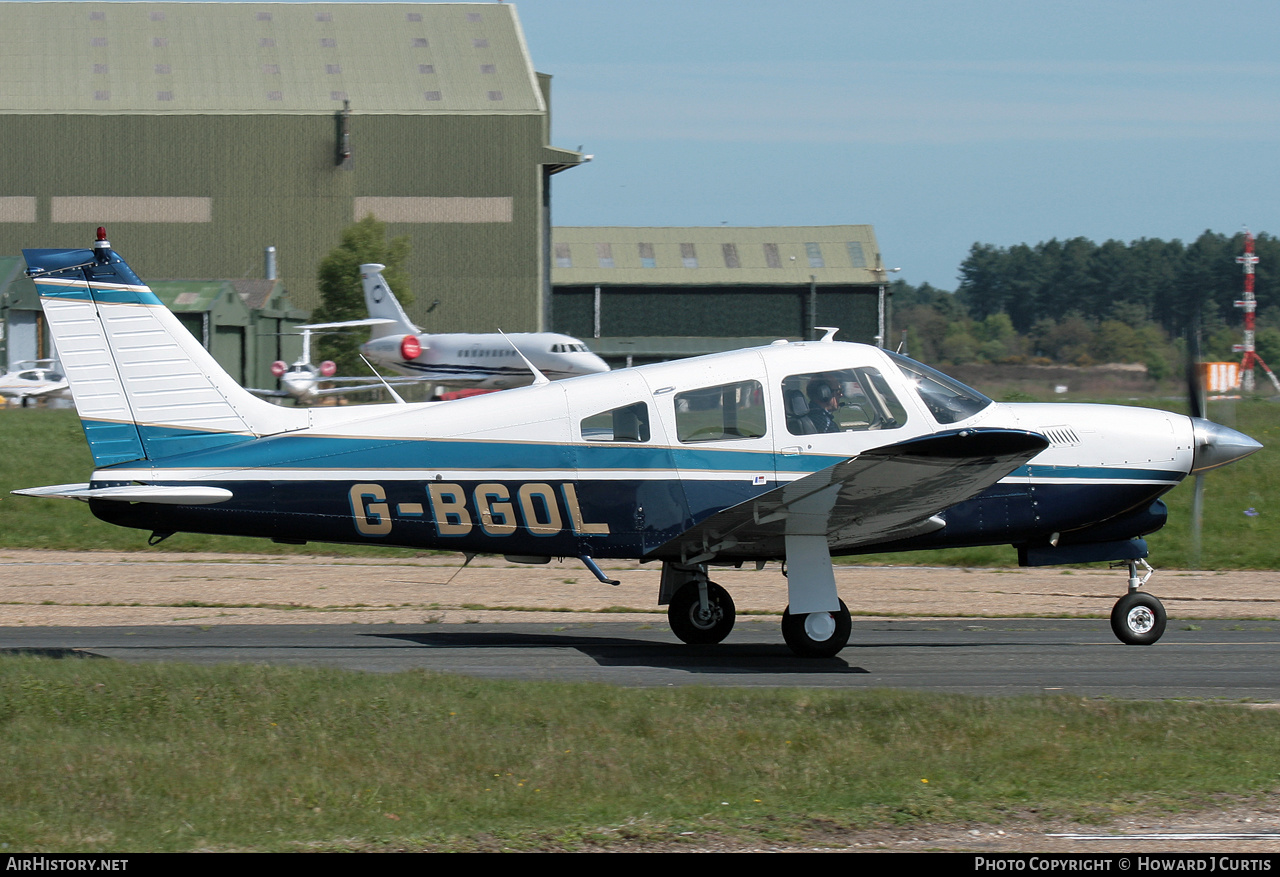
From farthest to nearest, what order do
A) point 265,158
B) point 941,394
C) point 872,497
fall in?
point 265,158, point 941,394, point 872,497

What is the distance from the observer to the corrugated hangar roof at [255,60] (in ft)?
210

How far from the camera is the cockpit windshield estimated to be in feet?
34.1

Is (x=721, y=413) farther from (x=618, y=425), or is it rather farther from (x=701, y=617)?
(x=701, y=617)

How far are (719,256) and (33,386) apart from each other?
47541 millimetres

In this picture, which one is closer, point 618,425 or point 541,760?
point 541,760

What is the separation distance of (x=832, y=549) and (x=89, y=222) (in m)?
60.3

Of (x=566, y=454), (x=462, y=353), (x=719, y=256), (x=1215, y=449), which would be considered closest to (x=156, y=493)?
(x=566, y=454)

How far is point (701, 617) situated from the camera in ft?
37.4

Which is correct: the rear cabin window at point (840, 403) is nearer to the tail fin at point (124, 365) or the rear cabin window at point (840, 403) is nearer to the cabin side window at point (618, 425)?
the cabin side window at point (618, 425)

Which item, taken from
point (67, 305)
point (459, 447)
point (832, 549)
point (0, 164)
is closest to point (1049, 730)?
point (832, 549)

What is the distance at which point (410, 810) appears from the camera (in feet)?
20.1

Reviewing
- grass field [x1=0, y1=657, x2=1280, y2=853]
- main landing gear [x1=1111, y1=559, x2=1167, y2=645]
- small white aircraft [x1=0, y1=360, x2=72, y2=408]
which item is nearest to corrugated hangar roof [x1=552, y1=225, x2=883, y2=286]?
small white aircraft [x1=0, y1=360, x2=72, y2=408]

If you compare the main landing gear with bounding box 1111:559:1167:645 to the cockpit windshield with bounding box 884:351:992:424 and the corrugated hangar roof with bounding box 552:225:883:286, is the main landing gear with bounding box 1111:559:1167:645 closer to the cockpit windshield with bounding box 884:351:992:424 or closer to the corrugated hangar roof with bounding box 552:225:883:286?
the cockpit windshield with bounding box 884:351:992:424

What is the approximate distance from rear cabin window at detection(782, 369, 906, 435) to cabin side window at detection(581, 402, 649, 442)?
3.68 ft
